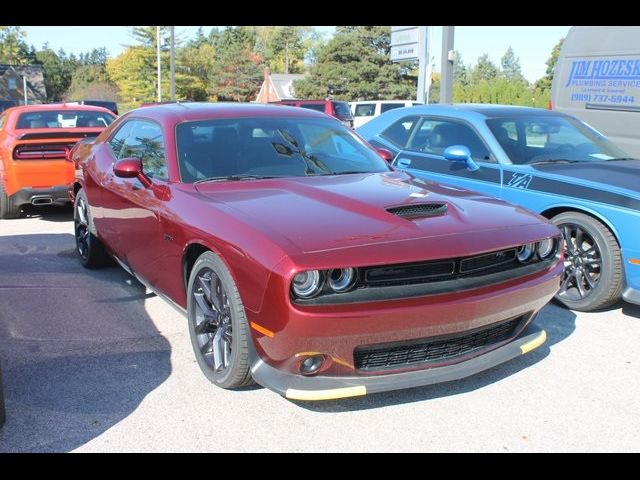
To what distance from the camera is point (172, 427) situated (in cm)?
300

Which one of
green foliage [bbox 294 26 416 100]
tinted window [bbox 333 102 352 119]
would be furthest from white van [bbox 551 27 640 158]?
green foliage [bbox 294 26 416 100]

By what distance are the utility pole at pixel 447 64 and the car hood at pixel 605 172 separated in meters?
7.48

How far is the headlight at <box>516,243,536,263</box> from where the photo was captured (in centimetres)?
340

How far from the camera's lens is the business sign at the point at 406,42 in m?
19.8

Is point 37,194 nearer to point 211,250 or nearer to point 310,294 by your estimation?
point 211,250

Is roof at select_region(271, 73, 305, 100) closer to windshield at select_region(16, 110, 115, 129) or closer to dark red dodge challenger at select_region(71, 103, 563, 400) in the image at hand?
windshield at select_region(16, 110, 115, 129)

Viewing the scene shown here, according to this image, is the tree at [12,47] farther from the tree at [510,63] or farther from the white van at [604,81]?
the tree at [510,63]

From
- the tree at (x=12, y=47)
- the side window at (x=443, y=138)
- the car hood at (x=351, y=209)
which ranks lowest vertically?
the car hood at (x=351, y=209)

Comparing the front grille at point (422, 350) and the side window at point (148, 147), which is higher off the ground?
the side window at point (148, 147)

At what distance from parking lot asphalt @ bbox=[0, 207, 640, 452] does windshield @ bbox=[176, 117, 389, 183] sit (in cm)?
115

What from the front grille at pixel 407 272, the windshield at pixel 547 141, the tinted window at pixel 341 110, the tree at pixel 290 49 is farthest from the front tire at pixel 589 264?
the tree at pixel 290 49

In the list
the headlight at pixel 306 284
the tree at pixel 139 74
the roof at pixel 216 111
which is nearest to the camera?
the headlight at pixel 306 284

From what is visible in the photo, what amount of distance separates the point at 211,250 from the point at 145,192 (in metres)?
1.11
